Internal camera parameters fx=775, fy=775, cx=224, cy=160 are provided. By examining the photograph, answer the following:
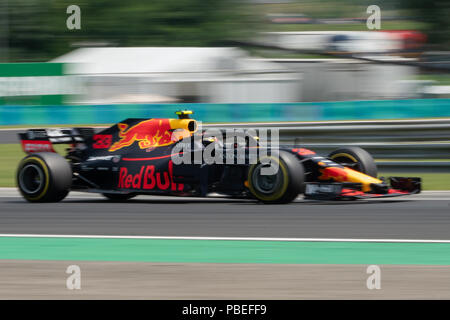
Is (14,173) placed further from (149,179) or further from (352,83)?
(352,83)

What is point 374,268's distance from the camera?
526 centimetres

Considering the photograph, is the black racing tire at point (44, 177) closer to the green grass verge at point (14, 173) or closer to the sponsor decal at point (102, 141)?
the sponsor decal at point (102, 141)

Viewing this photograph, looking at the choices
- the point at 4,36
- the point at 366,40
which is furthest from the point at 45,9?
the point at 366,40

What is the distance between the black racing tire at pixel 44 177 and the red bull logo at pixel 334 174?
10.2ft

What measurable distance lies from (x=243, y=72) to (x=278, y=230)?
2122 centimetres

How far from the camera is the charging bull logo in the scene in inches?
367

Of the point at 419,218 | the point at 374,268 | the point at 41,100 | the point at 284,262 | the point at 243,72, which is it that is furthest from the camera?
the point at 243,72

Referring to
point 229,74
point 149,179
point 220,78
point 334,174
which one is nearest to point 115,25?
point 229,74

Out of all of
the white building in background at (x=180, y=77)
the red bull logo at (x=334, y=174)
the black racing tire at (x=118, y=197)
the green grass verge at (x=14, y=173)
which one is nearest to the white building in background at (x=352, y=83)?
the white building in background at (x=180, y=77)

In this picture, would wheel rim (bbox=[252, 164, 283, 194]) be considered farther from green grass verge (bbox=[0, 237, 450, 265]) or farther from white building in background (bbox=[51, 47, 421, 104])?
white building in background (bbox=[51, 47, 421, 104])

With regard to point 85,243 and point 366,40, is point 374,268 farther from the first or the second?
point 366,40

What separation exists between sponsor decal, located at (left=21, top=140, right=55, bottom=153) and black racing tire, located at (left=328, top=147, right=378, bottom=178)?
3.57m

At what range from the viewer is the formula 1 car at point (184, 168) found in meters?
→ 8.55

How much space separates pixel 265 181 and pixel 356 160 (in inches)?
49.8
